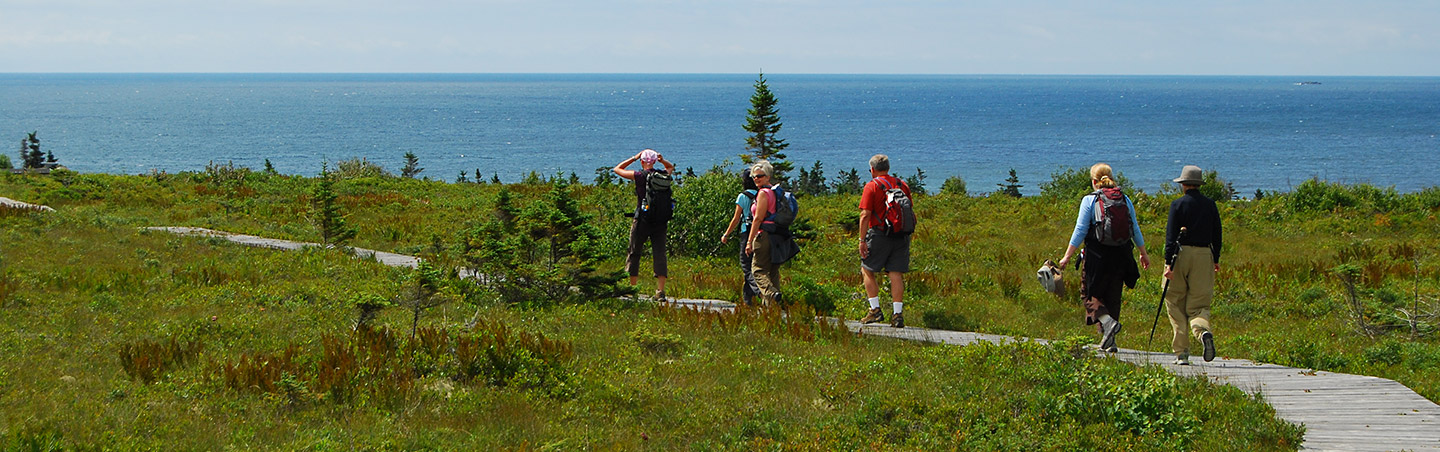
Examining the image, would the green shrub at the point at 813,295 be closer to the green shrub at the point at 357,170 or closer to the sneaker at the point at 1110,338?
the sneaker at the point at 1110,338

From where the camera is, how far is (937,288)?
13.6m

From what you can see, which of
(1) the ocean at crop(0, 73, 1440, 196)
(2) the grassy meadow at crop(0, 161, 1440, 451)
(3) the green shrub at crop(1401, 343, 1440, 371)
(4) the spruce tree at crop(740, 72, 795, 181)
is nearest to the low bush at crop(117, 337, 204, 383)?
(2) the grassy meadow at crop(0, 161, 1440, 451)

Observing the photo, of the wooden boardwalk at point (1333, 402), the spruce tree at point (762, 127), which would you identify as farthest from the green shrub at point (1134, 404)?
the spruce tree at point (762, 127)

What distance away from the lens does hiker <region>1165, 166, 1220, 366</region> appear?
882 cm

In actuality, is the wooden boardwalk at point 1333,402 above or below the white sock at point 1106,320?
below

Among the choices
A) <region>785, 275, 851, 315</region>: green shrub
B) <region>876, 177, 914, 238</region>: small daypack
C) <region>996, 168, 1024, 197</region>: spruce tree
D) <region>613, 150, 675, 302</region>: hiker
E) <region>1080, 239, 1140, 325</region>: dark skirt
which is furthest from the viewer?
<region>996, 168, 1024, 197</region>: spruce tree

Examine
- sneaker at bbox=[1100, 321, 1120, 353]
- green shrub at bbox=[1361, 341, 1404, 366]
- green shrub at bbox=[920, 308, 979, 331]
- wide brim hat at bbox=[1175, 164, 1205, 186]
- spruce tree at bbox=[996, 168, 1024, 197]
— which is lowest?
spruce tree at bbox=[996, 168, 1024, 197]

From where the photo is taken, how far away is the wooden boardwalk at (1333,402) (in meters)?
6.47

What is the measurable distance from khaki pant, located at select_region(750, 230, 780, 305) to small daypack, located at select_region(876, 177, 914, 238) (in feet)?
4.85

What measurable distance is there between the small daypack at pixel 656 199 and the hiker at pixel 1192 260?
211 inches

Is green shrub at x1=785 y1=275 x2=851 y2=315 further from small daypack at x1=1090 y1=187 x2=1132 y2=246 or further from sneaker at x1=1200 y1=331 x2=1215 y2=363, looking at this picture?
sneaker at x1=1200 y1=331 x2=1215 y2=363

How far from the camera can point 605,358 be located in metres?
8.53

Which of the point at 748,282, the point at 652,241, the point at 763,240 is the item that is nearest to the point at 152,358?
the point at 652,241

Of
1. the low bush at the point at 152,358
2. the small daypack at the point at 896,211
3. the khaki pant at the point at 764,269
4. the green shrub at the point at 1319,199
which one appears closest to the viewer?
the low bush at the point at 152,358
